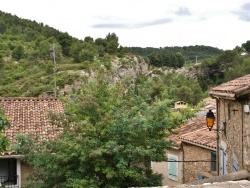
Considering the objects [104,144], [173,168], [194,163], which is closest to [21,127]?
[104,144]

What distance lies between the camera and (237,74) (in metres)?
54.8

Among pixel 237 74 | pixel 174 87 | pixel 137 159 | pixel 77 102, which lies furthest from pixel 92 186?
pixel 237 74

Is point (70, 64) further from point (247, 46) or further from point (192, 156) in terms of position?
point (192, 156)

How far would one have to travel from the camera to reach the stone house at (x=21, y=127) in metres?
11.8

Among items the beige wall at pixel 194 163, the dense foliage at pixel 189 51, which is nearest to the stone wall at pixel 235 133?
the beige wall at pixel 194 163

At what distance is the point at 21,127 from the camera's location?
12914 millimetres

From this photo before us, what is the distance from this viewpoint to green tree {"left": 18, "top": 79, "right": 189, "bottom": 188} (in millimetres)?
8578

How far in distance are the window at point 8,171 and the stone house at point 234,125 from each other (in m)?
6.69

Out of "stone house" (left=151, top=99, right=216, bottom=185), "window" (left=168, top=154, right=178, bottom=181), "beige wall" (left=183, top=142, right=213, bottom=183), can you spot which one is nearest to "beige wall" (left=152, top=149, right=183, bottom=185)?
"stone house" (left=151, top=99, right=216, bottom=185)

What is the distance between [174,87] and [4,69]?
58.1 m

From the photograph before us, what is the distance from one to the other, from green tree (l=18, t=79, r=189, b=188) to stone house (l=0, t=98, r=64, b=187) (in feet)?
3.96

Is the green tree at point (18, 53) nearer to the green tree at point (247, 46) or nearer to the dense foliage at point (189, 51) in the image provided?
the green tree at point (247, 46)

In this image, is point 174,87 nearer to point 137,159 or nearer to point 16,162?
point 137,159

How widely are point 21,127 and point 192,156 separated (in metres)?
7.71
